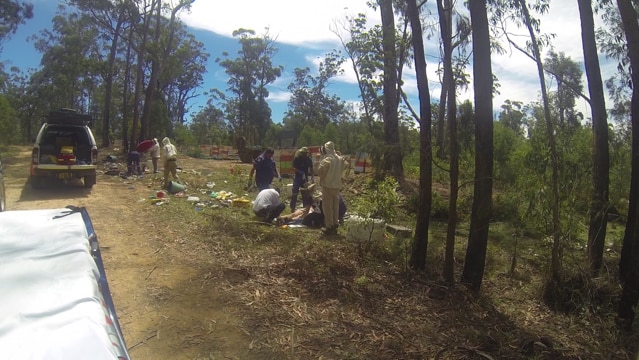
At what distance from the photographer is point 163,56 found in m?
23.5

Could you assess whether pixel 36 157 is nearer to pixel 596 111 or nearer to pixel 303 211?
pixel 303 211

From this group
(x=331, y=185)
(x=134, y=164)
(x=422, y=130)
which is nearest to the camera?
(x=422, y=130)

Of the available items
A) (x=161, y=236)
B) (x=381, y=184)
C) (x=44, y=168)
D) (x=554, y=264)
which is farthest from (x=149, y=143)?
(x=554, y=264)

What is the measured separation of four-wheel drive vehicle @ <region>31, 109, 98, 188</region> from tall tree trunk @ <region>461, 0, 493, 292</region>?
33.1 ft

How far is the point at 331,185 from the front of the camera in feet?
27.6

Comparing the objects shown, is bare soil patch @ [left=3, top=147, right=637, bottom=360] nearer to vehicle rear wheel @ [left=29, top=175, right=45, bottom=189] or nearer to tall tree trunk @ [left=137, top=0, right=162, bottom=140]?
vehicle rear wheel @ [left=29, top=175, right=45, bottom=189]

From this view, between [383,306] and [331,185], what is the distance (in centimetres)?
354

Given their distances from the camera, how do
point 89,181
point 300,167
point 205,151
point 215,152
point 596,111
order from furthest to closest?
point 205,151 < point 215,152 < point 89,181 < point 300,167 < point 596,111

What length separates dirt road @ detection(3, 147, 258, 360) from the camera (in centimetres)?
410

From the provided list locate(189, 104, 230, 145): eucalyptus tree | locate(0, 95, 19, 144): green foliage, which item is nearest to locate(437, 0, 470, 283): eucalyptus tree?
locate(0, 95, 19, 144): green foliage

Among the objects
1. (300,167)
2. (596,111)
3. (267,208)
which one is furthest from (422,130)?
(300,167)

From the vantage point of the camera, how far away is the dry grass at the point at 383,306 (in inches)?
169

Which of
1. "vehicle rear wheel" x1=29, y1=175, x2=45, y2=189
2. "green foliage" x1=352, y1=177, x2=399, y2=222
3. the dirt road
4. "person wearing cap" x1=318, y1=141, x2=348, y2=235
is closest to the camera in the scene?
the dirt road

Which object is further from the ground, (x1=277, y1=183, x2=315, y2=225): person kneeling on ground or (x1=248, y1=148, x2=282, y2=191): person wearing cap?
(x1=248, y1=148, x2=282, y2=191): person wearing cap
